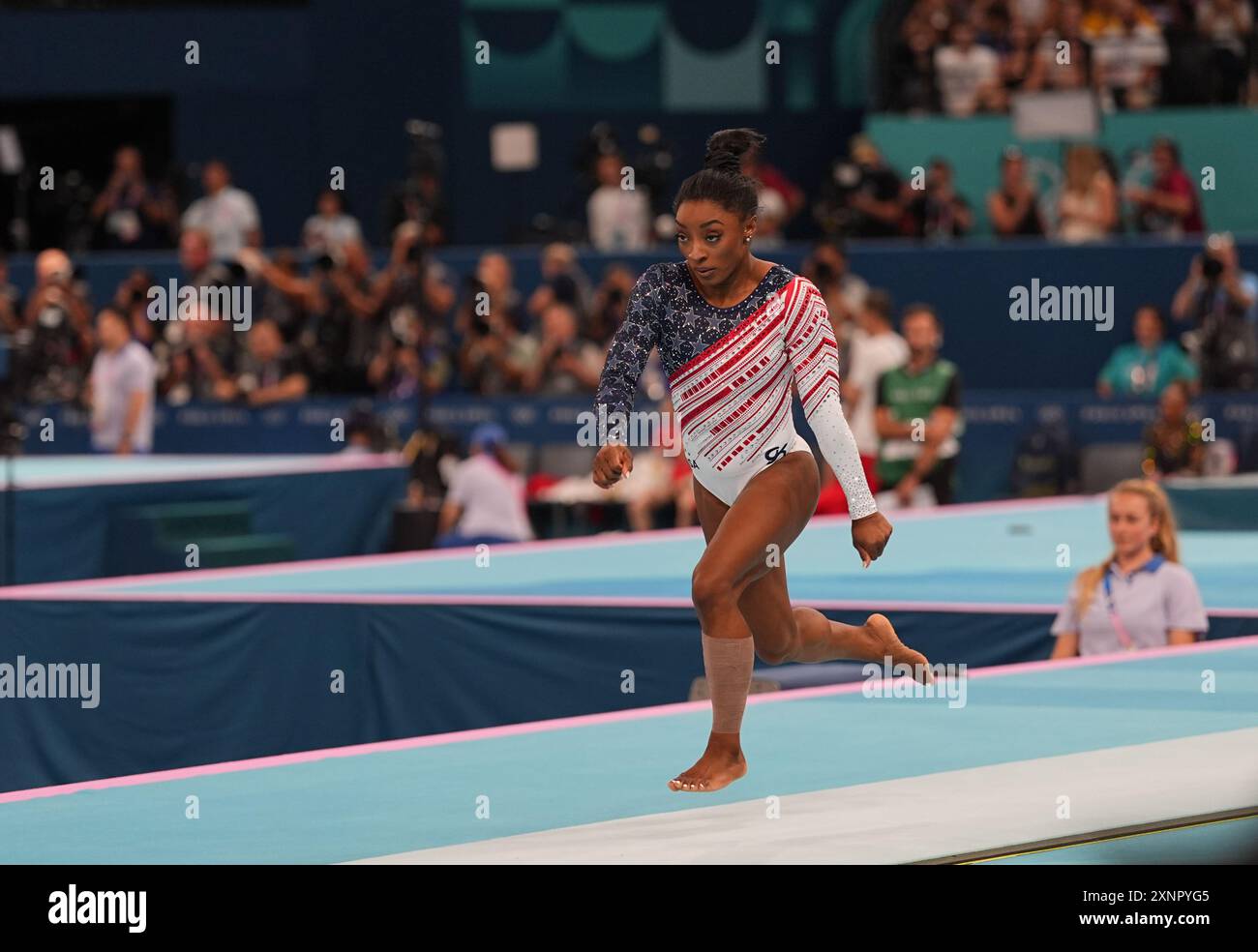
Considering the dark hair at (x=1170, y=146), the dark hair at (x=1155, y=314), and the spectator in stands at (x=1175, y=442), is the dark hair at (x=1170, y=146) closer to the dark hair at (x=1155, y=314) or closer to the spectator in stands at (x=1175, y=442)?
the dark hair at (x=1155, y=314)

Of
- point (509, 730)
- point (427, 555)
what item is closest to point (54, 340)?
point (427, 555)

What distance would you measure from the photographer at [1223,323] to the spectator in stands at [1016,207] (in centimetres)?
193

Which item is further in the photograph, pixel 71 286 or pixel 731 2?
pixel 731 2

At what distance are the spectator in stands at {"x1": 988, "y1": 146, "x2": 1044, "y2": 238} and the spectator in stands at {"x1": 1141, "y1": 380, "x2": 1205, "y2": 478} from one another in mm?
3239

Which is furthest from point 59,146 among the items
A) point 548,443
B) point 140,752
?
point 140,752

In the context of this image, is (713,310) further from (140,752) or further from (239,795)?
(140,752)

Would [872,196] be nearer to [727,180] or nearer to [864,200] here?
[864,200]

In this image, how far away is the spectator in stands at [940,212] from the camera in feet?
54.4

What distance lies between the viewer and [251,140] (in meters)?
22.0

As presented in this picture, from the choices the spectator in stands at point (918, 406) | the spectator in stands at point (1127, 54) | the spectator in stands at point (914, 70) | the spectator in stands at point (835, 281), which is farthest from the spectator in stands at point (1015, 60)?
the spectator in stands at point (918, 406)

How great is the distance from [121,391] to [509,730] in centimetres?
981

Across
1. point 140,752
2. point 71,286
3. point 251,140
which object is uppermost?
point 251,140

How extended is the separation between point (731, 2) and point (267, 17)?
4.33 m

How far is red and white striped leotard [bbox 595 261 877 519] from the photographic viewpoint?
488 centimetres
